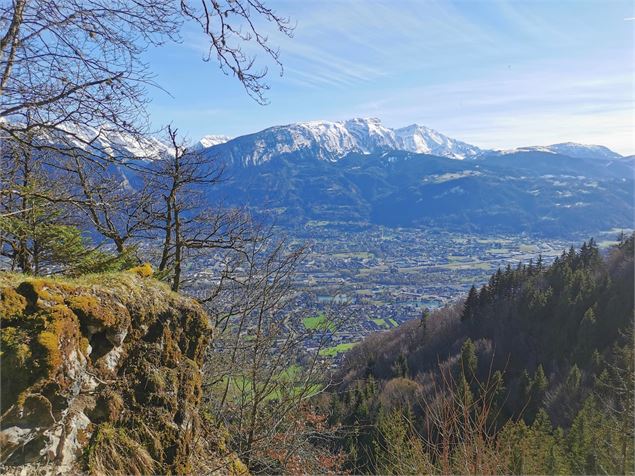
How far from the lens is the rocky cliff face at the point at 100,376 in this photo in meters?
2.89

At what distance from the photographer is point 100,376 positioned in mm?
3484

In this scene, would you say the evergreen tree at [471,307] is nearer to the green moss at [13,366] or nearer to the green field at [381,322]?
the green field at [381,322]

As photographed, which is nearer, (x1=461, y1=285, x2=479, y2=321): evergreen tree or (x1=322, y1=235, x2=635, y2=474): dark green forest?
(x1=322, y1=235, x2=635, y2=474): dark green forest

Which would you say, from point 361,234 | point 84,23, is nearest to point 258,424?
point 84,23

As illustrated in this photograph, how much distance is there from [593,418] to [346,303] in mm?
22056

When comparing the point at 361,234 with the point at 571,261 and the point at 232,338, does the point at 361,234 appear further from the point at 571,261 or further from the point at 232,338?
the point at 232,338

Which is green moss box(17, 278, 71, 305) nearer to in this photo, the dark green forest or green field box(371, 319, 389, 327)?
the dark green forest

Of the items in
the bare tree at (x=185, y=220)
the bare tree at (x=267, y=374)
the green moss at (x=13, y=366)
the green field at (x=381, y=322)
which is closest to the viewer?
the green moss at (x=13, y=366)

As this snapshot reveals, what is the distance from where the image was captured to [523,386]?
37.1 m

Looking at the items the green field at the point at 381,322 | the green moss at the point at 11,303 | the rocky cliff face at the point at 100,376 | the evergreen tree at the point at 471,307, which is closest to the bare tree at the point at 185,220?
the rocky cliff face at the point at 100,376

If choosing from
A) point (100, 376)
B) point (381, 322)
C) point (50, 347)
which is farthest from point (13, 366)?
point (381, 322)

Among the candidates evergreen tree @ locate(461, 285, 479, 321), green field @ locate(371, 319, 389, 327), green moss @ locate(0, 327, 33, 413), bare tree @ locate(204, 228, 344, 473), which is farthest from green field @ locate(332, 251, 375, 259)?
green moss @ locate(0, 327, 33, 413)

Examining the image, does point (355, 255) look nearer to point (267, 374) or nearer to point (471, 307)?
point (471, 307)

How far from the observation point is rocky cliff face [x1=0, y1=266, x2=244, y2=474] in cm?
289
